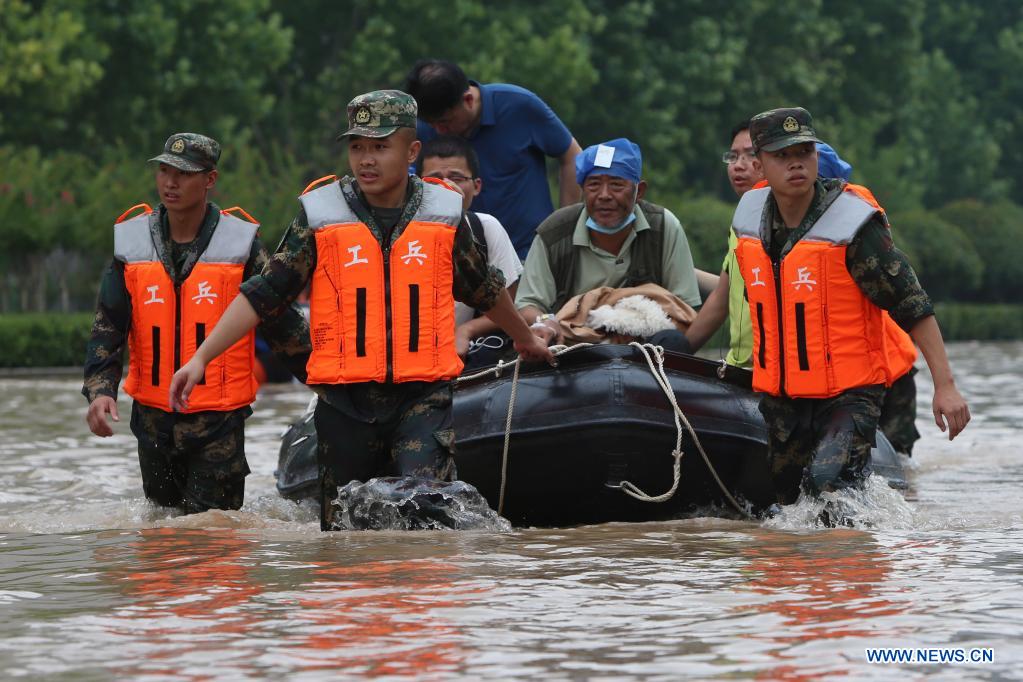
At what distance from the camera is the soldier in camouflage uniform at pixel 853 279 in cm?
739

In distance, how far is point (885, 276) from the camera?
24.4 ft

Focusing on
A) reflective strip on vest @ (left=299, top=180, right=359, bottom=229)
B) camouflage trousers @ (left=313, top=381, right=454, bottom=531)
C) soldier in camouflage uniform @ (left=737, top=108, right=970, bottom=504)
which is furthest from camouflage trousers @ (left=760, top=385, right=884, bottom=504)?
reflective strip on vest @ (left=299, top=180, right=359, bottom=229)

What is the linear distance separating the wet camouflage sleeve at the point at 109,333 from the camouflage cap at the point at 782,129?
2.68 meters

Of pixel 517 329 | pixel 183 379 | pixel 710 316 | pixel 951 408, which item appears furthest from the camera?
pixel 710 316

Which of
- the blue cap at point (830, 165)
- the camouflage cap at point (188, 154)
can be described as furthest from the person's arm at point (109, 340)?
the blue cap at point (830, 165)

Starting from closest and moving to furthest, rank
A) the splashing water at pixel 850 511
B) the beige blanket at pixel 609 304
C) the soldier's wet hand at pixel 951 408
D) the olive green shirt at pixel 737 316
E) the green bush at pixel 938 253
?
the soldier's wet hand at pixel 951 408, the splashing water at pixel 850 511, the olive green shirt at pixel 737 316, the beige blanket at pixel 609 304, the green bush at pixel 938 253

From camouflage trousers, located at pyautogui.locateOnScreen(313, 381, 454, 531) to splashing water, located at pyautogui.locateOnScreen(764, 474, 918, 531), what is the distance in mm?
1468

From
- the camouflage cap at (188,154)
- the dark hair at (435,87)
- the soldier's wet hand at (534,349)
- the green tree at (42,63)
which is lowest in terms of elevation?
the soldier's wet hand at (534,349)

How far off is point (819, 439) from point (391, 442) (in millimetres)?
1727

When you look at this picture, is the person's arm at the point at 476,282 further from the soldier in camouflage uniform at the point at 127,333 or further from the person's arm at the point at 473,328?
the person's arm at the point at 473,328

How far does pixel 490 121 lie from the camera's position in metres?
10.2

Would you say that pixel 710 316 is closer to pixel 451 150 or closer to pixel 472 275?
pixel 451 150

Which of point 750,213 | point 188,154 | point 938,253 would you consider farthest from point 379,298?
point 938,253

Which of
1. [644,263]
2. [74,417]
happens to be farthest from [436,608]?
[74,417]
